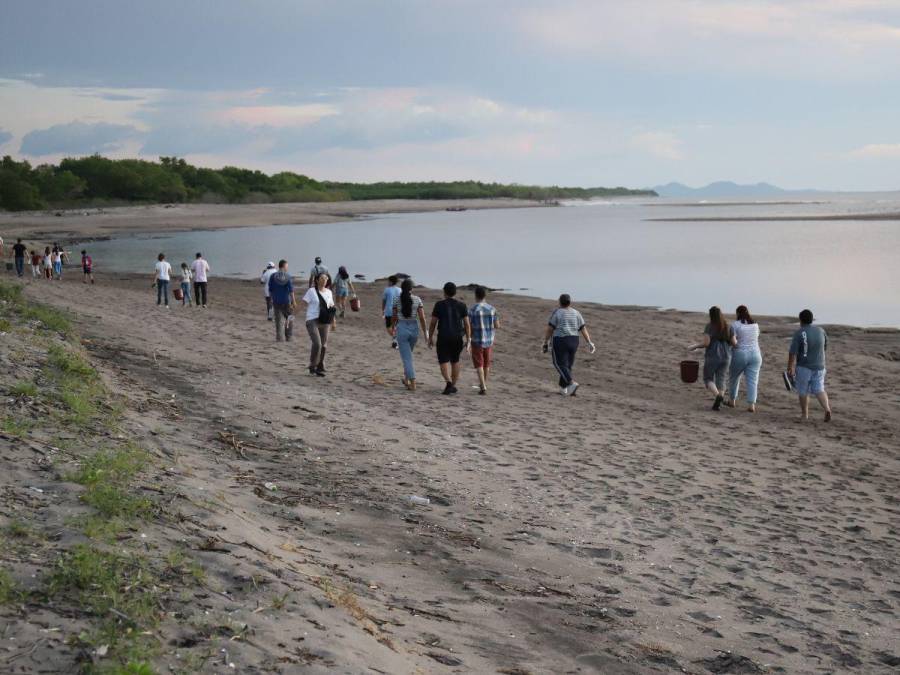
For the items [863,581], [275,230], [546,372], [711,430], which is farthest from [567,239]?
[863,581]

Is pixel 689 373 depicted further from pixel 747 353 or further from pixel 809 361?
pixel 809 361

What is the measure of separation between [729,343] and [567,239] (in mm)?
61252

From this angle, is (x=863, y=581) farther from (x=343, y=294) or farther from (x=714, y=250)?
(x=714, y=250)

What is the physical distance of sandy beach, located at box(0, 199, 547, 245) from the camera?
236ft

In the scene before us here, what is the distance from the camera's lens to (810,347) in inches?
536

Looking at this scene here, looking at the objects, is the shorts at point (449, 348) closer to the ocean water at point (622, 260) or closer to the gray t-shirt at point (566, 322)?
the gray t-shirt at point (566, 322)

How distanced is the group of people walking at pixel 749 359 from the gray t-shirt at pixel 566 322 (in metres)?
1.71

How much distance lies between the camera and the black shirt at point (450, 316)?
531 inches

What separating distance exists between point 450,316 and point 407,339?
851 millimetres

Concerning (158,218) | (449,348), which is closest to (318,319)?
(449,348)

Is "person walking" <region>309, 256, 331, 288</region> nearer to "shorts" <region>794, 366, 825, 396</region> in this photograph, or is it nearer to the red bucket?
the red bucket

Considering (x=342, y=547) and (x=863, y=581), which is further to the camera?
(x=863, y=581)

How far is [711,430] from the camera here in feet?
42.4

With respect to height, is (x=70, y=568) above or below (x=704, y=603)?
above
